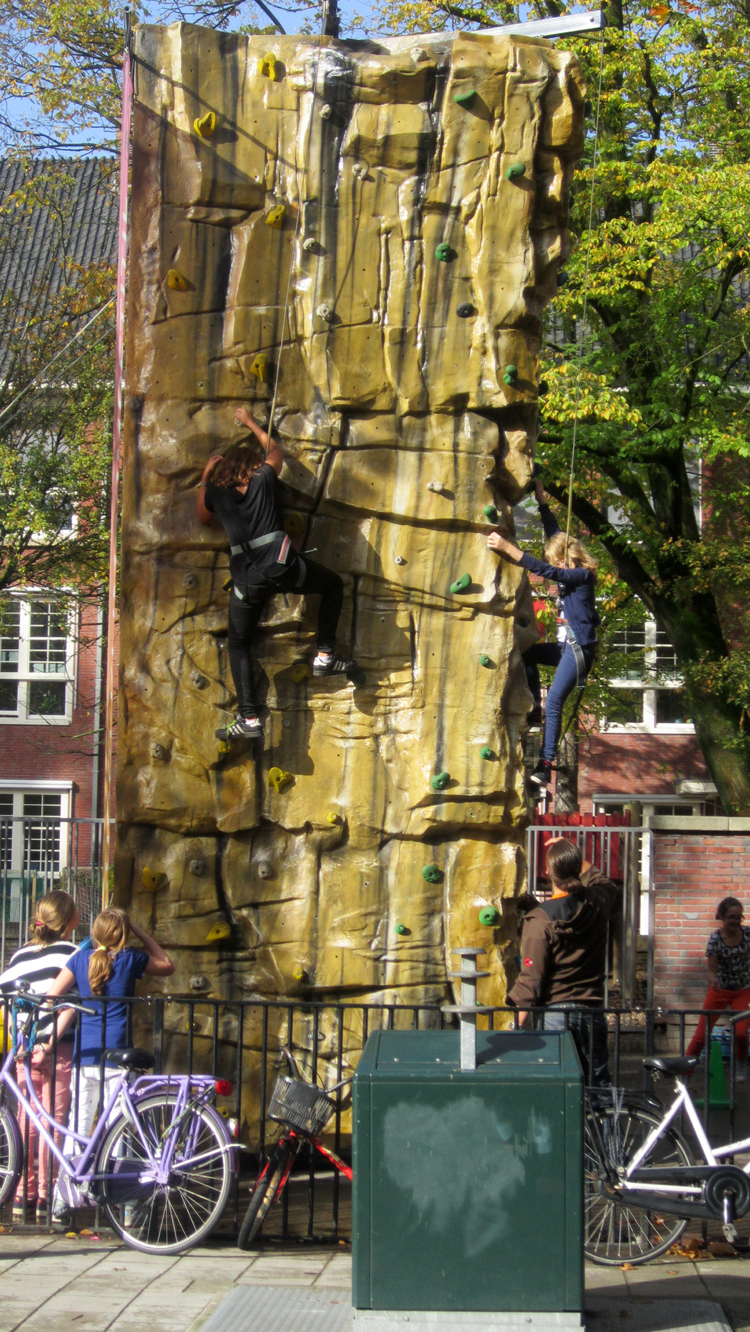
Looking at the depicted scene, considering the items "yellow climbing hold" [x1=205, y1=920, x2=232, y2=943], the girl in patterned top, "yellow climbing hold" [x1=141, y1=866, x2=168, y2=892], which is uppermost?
"yellow climbing hold" [x1=141, y1=866, x2=168, y2=892]

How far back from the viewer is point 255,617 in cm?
789

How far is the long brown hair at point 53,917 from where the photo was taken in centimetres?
707

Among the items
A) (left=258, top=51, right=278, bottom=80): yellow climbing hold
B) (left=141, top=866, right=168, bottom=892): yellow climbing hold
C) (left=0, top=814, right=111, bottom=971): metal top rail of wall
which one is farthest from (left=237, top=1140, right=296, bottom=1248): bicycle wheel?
(left=0, top=814, right=111, bottom=971): metal top rail of wall

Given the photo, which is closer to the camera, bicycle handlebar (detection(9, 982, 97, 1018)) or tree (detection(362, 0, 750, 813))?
bicycle handlebar (detection(9, 982, 97, 1018))

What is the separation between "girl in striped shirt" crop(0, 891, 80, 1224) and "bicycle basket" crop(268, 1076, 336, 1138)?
1.31 m

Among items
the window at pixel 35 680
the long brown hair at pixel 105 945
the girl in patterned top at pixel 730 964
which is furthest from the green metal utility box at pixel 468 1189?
the window at pixel 35 680

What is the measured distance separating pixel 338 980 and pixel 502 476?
336 cm

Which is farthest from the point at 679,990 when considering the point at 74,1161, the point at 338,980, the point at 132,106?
the point at 132,106

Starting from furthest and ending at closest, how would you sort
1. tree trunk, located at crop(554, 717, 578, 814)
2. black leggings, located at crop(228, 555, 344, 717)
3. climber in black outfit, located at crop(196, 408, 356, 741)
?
1. tree trunk, located at crop(554, 717, 578, 814)
2. black leggings, located at crop(228, 555, 344, 717)
3. climber in black outfit, located at crop(196, 408, 356, 741)

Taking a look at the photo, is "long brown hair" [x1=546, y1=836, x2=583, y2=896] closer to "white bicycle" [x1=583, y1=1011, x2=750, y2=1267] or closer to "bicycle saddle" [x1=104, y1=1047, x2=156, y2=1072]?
"white bicycle" [x1=583, y1=1011, x2=750, y2=1267]

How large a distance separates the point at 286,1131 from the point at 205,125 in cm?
594

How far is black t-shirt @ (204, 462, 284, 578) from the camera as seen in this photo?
765cm

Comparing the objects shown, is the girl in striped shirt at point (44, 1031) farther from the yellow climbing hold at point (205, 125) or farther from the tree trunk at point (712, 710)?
the tree trunk at point (712, 710)

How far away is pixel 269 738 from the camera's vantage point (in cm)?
814
